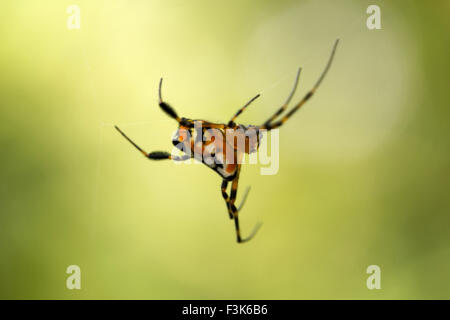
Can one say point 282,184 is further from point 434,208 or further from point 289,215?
point 434,208

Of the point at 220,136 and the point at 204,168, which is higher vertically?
the point at 220,136

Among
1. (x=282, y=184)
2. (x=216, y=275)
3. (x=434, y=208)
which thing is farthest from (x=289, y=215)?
(x=434, y=208)

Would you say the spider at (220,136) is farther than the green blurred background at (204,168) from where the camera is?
No

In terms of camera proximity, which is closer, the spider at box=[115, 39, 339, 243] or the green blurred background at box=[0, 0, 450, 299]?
the spider at box=[115, 39, 339, 243]

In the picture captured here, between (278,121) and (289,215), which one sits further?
(289,215)

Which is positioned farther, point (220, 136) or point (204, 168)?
point (204, 168)
